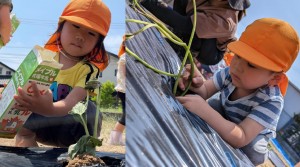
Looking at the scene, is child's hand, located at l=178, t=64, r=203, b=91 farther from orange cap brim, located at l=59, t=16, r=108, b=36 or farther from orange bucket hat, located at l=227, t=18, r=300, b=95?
orange cap brim, located at l=59, t=16, r=108, b=36

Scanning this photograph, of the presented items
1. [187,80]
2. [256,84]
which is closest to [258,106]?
[256,84]

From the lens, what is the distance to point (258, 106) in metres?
0.94

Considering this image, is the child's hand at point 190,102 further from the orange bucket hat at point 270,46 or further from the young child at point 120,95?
the young child at point 120,95

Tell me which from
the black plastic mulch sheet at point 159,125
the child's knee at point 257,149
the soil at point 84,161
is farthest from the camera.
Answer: the child's knee at point 257,149

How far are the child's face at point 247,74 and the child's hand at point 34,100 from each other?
40cm

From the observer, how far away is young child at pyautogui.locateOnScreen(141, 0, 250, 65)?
4.89 ft

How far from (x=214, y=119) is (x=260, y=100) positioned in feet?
0.61

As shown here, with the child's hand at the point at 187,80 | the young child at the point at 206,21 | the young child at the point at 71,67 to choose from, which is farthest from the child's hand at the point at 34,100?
the young child at the point at 206,21

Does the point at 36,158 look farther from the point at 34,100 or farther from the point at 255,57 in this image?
the point at 255,57

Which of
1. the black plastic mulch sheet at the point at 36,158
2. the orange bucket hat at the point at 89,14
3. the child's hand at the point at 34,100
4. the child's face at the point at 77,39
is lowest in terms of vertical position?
the black plastic mulch sheet at the point at 36,158

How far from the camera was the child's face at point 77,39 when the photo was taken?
1133 millimetres

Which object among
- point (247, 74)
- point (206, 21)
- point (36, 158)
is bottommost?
point (36, 158)

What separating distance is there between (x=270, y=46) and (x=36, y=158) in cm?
56

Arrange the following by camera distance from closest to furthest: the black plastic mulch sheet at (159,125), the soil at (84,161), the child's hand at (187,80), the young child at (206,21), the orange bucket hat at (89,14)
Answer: the black plastic mulch sheet at (159,125) < the soil at (84,161) < the child's hand at (187,80) < the orange bucket hat at (89,14) < the young child at (206,21)
